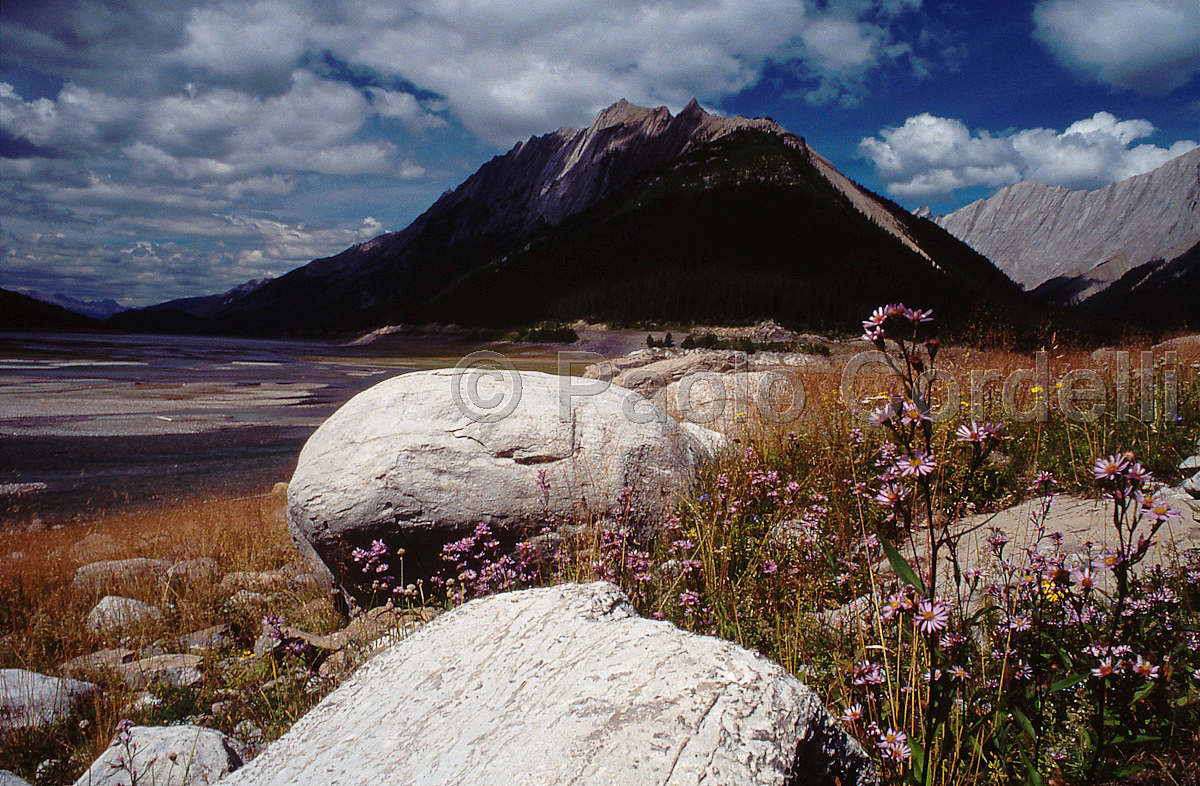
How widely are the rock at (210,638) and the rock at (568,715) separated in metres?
3.05

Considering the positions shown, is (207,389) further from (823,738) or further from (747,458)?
(823,738)

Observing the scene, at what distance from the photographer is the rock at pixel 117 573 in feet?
20.7

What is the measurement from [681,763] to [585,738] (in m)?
0.25

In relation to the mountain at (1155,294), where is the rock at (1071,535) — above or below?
below

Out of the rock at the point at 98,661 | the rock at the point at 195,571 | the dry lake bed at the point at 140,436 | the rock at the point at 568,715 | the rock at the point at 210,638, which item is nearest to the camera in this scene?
the rock at the point at 568,715

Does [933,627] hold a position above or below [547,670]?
above

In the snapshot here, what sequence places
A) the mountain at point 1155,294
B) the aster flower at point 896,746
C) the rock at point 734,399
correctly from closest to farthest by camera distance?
the aster flower at point 896,746 → the rock at point 734,399 → the mountain at point 1155,294

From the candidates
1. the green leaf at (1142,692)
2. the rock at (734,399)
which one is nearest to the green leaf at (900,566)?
the green leaf at (1142,692)

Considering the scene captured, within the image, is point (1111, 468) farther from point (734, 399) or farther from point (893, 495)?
point (734, 399)

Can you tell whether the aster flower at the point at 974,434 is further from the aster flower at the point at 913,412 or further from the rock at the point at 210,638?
the rock at the point at 210,638

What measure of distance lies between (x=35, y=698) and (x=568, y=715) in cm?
377

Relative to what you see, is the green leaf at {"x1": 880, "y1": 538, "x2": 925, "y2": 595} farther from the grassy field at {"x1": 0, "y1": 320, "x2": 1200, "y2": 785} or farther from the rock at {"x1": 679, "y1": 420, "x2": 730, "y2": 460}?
the rock at {"x1": 679, "y1": 420, "x2": 730, "y2": 460}

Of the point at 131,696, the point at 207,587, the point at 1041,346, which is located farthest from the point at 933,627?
the point at 1041,346

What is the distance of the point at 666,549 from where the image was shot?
4.23 metres
